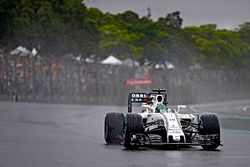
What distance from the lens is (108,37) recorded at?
69250mm

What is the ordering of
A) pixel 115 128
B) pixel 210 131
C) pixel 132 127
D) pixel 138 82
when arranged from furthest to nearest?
pixel 138 82 → pixel 115 128 → pixel 210 131 → pixel 132 127

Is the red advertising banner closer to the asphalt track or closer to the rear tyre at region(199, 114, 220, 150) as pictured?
the asphalt track

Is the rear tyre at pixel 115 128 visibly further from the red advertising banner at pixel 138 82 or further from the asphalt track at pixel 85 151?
the red advertising banner at pixel 138 82

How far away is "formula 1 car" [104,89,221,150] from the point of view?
15547 millimetres

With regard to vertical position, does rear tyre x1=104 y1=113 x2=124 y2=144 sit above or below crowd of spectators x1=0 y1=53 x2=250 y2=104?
below

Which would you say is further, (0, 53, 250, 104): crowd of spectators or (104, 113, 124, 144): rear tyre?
(0, 53, 250, 104): crowd of spectators

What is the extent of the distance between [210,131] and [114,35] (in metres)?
54.0

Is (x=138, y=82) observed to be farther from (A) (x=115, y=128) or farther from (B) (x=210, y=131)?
(B) (x=210, y=131)

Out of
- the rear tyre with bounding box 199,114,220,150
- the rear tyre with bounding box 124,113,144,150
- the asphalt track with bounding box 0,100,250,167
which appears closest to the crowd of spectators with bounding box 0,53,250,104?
the asphalt track with bounding box 0,100,250,167

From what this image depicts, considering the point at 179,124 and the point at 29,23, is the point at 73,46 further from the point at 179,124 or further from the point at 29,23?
the point at 179,124

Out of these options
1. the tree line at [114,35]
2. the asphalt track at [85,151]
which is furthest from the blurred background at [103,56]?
the asphalt track at [85,151]

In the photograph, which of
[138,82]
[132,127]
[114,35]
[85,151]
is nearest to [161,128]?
[132,127]

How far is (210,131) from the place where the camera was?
53.0ft

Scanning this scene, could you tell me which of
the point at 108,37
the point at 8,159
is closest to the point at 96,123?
the point at 8,159
